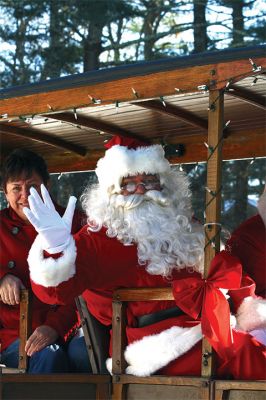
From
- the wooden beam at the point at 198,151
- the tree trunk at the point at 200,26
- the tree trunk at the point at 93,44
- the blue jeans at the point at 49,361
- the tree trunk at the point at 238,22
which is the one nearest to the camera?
the blue jeans at the point at 49,361

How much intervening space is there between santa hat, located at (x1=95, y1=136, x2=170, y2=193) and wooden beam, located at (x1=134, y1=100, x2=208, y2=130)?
253mm

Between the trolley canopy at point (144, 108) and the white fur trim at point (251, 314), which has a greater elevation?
the trolley canopy at point (144, 108)

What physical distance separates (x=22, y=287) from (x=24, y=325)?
240 mm

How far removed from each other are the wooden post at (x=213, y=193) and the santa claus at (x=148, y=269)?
67 millimetres

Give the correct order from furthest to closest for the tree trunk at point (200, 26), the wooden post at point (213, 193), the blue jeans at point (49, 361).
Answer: the tree trunk at point (200, 26) → the blue jeans at point (49, 361) → the wooden post at point (213, 193)

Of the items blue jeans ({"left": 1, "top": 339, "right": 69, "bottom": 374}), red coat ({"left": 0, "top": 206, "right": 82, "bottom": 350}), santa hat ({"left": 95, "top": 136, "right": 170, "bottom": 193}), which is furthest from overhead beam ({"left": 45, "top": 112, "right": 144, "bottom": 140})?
blue jeans ({"left": 1, "top": 339, "right": 69, "bottom": 374})

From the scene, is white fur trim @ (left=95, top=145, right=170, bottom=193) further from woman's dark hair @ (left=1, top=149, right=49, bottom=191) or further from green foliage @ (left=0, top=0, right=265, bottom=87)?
green foliage @ (left=0, top=0, right=265, bottom=87)

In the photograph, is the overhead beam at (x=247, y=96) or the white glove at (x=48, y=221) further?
the overhead beam at (x=247, y=96)

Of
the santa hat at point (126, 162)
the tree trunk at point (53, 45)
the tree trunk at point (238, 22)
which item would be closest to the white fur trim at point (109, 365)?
the santa hat at point (126, 162)

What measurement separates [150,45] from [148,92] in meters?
12.0

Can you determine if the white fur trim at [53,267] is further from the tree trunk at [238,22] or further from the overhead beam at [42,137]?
the tree trunk at [238,22]

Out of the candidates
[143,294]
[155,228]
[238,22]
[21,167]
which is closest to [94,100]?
[155,228]

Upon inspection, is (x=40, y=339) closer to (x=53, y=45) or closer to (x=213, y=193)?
(x=213, y=193)

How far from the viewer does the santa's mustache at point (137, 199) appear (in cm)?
491
